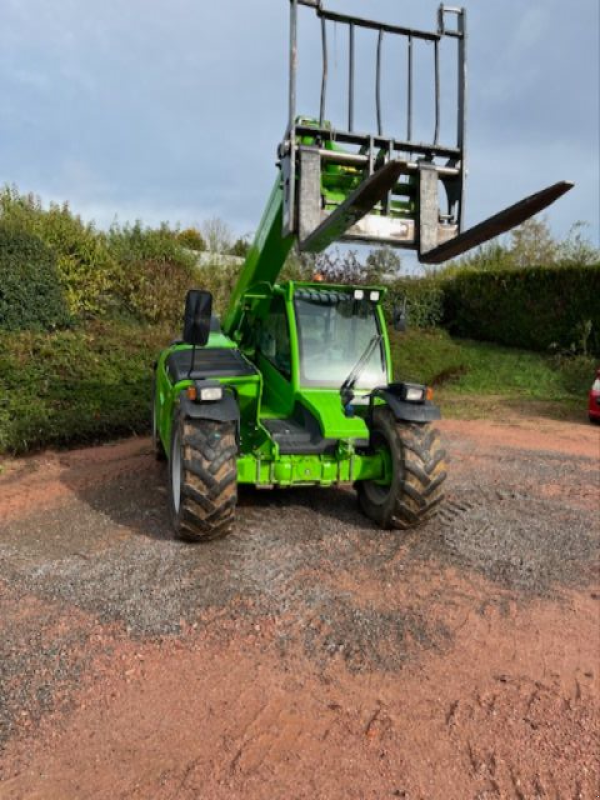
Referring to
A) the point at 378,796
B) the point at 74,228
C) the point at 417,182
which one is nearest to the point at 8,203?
the point at 74,228

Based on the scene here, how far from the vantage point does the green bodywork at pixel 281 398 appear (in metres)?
5.09

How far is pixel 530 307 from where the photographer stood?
18.0m

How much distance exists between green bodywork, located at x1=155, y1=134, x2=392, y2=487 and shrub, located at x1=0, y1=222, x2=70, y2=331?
5387 mm

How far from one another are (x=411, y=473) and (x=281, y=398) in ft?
4.91

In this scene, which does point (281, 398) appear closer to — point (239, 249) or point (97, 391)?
point (97, 391)

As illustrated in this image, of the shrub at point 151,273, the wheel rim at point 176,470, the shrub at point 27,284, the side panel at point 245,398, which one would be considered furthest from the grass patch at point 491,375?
the wheel rim at point 176,470

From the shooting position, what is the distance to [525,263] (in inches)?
995

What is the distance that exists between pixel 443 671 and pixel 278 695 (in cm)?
92

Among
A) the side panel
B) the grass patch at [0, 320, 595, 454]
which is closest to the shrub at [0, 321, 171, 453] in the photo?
the grass patch at [0, 320, 595, 454]

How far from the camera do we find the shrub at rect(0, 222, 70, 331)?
34.6 feet

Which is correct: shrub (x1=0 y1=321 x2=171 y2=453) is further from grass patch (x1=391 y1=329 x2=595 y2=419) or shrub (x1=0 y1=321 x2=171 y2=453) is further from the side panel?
grass patch (x1=391 y1=329 x2=595 y2=419)

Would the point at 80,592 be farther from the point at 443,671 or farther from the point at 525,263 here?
the point at 525,263

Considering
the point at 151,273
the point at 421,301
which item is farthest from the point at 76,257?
the point at 421,301

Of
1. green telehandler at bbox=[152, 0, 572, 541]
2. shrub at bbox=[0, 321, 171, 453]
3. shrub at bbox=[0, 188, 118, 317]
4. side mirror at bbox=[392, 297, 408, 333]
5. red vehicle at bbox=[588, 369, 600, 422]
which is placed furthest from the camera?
shrub at bbox=[0, 188, 118, 317]
